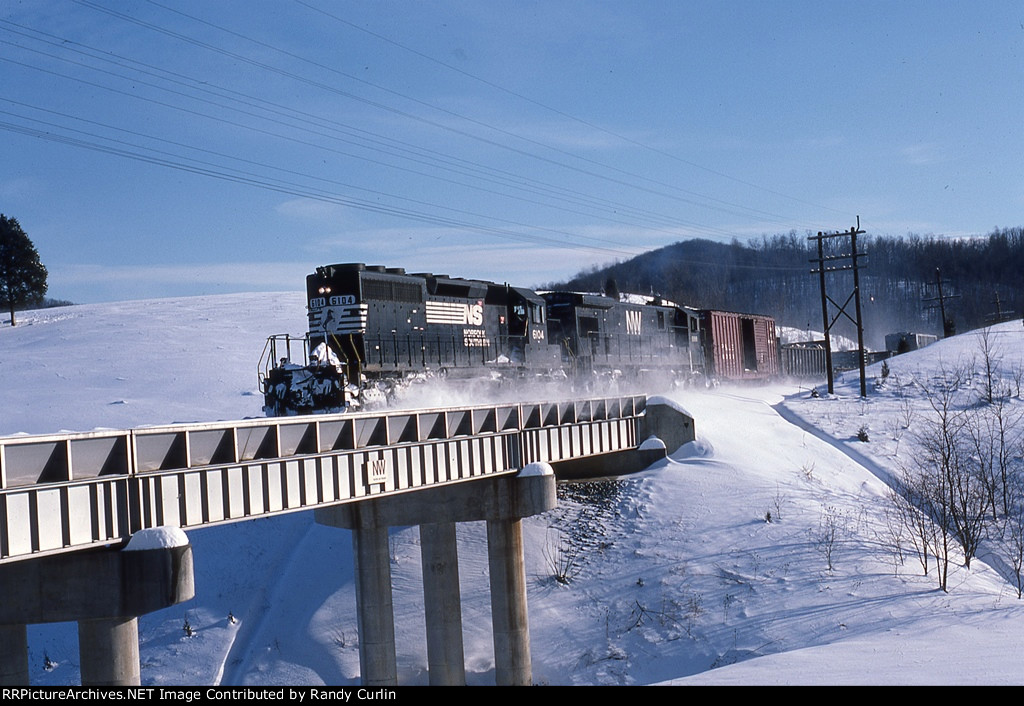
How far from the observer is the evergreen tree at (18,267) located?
245 ft

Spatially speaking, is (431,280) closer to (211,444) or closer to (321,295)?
(321,295)

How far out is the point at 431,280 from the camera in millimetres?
26906

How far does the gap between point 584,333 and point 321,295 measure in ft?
40.8

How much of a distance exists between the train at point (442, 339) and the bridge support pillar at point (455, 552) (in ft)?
9.98

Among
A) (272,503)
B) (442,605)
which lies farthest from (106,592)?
(442,605)

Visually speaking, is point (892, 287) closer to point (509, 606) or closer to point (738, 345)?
point (738, 345)

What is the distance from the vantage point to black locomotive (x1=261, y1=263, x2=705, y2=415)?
Result: 2289 cm

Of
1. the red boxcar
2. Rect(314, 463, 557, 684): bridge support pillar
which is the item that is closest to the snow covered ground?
Rect(314, 463, 557, 684): bridge support pillar

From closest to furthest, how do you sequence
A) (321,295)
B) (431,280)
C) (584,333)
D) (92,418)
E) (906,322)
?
(321,295) < (431,280) < (584,333) < (92,418) < (906,322)

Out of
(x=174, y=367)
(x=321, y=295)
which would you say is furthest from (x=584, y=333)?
(x=174, y=367)

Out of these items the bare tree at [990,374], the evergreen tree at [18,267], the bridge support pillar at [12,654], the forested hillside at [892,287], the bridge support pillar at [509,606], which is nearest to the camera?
the bridge support pillar at [12,654]

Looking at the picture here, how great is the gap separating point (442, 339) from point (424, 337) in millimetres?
819

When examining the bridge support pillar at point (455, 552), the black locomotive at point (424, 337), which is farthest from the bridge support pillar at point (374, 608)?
the black locomotive at point (424, 337)

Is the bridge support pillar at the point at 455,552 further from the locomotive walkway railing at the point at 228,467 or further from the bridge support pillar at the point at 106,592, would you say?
the bridge support pillar at the point at 106,592
